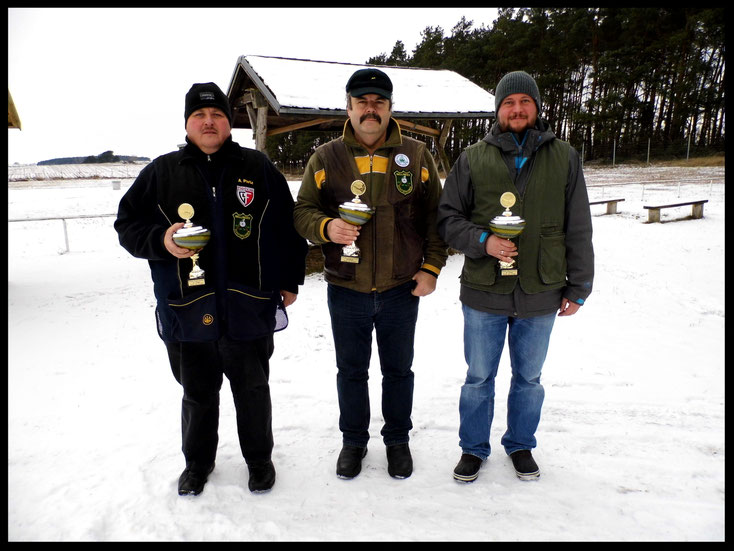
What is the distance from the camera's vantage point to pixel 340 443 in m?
3.29

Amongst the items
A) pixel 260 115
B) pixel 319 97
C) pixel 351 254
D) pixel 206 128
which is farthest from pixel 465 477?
pixel 260 115

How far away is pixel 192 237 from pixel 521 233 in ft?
5.61

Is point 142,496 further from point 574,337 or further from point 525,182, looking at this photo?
point 574,337

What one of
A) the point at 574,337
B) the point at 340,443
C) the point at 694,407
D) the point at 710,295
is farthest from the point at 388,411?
the point at 710,295

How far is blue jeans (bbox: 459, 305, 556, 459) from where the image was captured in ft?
9.03

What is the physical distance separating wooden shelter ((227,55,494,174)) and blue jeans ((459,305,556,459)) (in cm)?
568

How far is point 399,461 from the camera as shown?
291 centimetres

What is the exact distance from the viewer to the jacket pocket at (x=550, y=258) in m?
2.63

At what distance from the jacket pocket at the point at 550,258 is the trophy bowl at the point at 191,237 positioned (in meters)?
1.74

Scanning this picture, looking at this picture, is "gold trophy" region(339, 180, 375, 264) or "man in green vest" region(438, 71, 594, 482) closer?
"gold trophy" region(339, 180, 375, 264)

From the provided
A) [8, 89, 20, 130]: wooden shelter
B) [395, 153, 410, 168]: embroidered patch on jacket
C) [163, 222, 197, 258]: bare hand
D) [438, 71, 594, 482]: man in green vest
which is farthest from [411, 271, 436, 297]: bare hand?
[8, 89, 20, 130]: wooden shelter

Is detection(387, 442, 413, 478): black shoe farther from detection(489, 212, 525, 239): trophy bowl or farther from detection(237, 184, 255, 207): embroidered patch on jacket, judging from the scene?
detection(237, 184, 255, 207): embroidered patch on jacket

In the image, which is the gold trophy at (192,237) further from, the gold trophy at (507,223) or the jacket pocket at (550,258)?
the jacket pocket at (550,258)

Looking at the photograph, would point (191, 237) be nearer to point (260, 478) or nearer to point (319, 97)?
point (260, 478)
